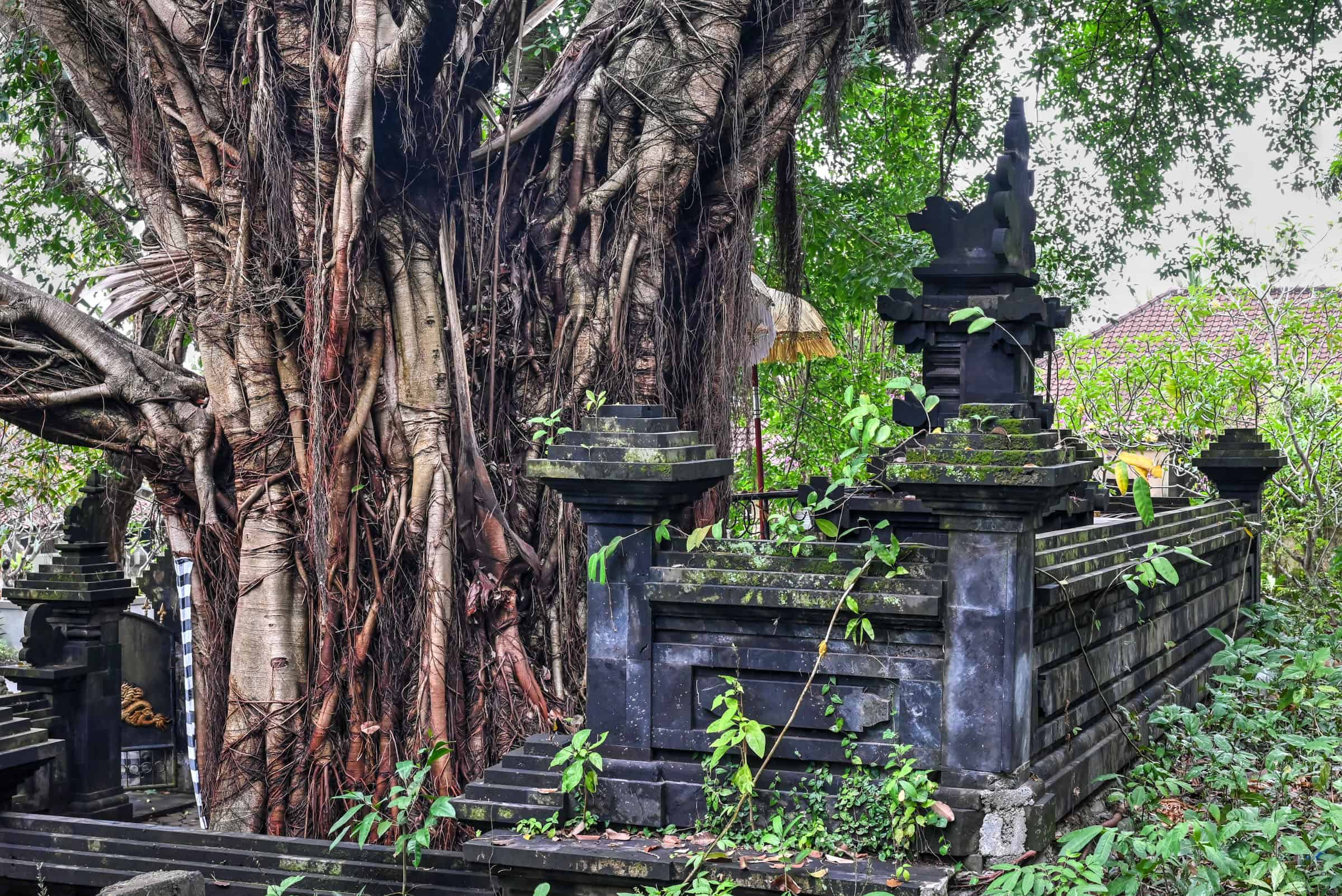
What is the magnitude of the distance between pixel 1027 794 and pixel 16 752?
5.63 m

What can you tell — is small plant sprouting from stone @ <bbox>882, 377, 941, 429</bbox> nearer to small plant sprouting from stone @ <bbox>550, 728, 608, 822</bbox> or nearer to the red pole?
small plant sprouting from stone @ <bbox>550, 728, 608, 822</bbox>

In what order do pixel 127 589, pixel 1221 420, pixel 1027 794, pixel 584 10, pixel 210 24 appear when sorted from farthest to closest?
pixel 1221 420 → pixel 584 10 → pixel 127 589 → pixel 210 24 → pixel 1027 794

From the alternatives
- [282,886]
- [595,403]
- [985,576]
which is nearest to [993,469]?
[985,576]

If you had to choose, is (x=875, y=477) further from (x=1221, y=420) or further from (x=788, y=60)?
(x=1221, y=420)

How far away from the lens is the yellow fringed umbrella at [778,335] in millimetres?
9406

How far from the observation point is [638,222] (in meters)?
7.41

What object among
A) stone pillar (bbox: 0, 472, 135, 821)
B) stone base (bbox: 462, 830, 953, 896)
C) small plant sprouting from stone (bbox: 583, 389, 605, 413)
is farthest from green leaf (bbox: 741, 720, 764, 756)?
stone pillar (bbox: 0, 472, 135, 821)

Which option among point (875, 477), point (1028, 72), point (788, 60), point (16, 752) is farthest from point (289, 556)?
point (1028, 72)

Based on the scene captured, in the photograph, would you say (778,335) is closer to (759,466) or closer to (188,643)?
(759,466)

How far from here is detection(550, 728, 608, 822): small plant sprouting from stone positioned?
473cm

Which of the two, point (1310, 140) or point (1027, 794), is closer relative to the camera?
point (1027, 794)

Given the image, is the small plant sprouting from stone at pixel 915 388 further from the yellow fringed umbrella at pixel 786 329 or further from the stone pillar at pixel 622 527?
the yellow fringed umbrella at pixel 786 329

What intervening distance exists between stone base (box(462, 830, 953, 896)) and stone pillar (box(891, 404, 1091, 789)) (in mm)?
454

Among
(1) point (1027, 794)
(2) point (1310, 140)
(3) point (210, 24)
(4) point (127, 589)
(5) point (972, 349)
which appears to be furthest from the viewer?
(2) point (1310, 140)
